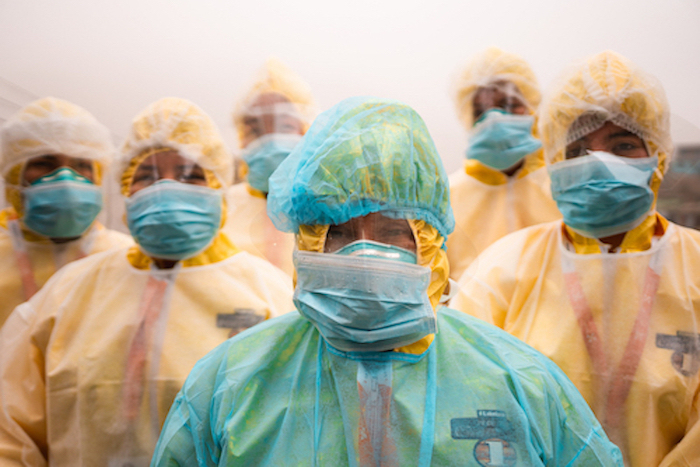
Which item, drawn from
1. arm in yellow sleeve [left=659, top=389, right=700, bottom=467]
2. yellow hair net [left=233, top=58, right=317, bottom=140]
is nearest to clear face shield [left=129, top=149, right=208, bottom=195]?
yellow hair net [left=233, top=58, right=317, bottom=140]

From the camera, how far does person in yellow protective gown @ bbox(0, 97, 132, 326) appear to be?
7.27 feet

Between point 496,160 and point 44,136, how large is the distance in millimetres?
2112

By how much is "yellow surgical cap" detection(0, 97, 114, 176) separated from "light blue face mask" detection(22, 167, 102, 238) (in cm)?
11

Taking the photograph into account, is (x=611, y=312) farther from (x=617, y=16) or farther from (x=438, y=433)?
(x=617, y=16)

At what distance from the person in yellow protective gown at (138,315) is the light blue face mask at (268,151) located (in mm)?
432

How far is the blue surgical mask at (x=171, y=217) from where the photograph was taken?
204 cm

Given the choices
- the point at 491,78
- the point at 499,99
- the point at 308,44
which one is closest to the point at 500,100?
the point at 499,99

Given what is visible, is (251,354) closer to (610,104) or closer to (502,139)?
(610,104)

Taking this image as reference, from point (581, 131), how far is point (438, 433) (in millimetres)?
1263

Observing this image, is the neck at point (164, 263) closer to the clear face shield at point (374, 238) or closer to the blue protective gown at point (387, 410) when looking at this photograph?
the blue protective gown at point (387, 410)

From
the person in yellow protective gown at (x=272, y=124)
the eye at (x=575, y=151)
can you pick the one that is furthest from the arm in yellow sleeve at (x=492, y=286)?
the person in yellow protective gown at (x=272, y=124)

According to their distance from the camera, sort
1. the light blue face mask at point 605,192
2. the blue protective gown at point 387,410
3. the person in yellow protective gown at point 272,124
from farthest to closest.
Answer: the person in yellow protective gown at point 272,124 → the light blue face mask at point 605,192 → the blue protective gown at point 387,410

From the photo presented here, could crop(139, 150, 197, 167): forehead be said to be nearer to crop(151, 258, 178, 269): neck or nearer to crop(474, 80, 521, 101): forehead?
crop(151, 258, 178, 269): neck

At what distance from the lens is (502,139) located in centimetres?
253
